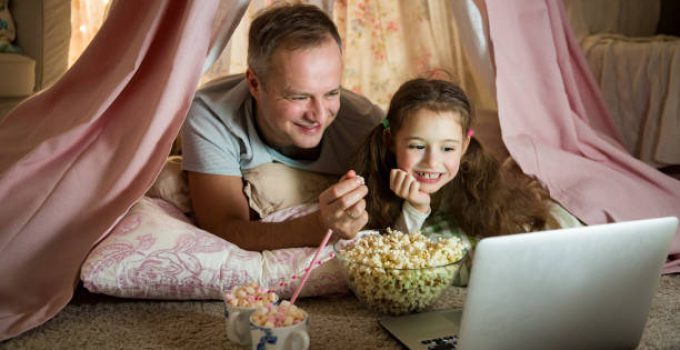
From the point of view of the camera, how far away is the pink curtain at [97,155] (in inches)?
64.3

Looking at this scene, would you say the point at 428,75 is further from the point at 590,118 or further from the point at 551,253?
the point at 551,253

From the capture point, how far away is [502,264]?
3.88 ft

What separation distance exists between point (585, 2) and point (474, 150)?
5.50 feet

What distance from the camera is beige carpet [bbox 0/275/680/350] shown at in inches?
58.7

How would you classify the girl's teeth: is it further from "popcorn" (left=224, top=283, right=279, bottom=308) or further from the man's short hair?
"popcorn" (left=224, top=283, right=279, bottom=308)

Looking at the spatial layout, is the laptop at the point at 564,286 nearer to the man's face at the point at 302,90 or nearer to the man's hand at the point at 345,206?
the man's hand at the point at 345,206

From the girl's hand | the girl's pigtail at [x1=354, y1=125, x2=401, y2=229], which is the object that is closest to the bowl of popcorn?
the girl's hand

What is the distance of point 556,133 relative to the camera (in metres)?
2.14

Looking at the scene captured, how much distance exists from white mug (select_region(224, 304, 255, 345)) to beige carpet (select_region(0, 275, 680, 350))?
5cm

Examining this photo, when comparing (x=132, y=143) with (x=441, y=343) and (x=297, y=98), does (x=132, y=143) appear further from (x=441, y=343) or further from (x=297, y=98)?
(x=441, y=343)

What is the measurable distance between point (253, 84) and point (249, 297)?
65 centimetres

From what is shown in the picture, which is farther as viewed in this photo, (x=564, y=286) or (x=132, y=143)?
(x=132, y=143)

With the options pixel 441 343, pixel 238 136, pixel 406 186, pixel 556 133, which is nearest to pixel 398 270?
pixel 441 343

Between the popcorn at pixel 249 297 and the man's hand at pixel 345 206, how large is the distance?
255 millimetres
